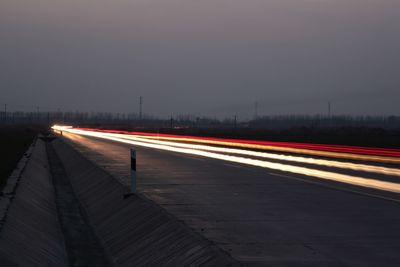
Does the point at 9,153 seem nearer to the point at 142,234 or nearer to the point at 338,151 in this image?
the point at 338,151

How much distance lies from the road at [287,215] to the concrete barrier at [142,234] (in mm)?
324

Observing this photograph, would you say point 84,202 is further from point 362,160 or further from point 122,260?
point 362,160

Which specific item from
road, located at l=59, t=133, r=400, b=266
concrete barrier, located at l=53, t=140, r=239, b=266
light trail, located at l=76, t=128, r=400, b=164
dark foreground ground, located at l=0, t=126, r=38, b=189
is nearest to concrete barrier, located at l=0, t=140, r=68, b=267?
concrete barrier, located at l=53, t=140, r=239, b=266

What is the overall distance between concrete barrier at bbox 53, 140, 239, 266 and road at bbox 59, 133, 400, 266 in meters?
0.32

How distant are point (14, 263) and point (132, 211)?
548cm

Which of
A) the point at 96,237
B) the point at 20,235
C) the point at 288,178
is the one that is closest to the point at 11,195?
the point at 96,237

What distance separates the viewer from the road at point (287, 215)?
9578 millimetres

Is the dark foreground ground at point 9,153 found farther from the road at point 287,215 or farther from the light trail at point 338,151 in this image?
the light trail at point 338,151

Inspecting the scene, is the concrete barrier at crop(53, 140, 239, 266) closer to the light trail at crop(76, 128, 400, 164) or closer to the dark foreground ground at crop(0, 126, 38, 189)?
the dark foreground ground at crop(0, 126, 38, 189)

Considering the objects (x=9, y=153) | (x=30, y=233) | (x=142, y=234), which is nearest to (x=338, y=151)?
(x=9, y=153)

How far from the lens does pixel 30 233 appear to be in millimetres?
14688

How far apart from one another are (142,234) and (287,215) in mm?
2902

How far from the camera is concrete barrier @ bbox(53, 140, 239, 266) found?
10.1 metres

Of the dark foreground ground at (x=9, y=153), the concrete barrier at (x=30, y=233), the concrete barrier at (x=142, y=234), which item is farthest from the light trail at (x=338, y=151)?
the concrete barrier at (x=30, y=233)
